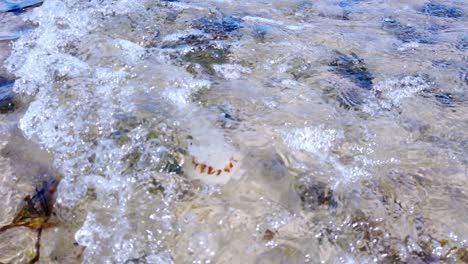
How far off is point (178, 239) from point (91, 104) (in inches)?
65.9

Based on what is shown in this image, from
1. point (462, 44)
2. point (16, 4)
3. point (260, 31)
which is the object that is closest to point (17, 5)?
point (16, 4)

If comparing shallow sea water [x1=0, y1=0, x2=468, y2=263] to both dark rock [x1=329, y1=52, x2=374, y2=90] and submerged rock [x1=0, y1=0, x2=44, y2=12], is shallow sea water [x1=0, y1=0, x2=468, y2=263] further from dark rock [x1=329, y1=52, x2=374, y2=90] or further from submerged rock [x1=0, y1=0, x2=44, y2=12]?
submerged rock [x1=0, y1=0, x2=44, y2=12]

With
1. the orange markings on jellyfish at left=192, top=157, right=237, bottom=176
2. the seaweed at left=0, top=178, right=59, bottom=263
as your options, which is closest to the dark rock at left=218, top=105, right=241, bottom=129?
the orange markings on jellyfish at left=192, top=157, right=237, bottom=176

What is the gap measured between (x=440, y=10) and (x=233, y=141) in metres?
4.89

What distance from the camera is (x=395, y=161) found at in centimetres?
313

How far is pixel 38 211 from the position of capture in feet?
8.80

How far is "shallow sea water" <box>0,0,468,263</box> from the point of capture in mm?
2492

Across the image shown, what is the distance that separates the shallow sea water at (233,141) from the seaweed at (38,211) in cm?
4

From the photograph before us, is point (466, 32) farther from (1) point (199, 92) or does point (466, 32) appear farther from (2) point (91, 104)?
→ (2) point (91, 104)

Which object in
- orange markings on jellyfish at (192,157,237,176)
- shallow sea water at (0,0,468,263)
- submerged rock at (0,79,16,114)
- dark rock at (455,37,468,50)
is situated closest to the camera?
shallow sea water at (0,0,468,263)

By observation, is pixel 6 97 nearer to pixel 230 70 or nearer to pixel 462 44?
pixel 230 70

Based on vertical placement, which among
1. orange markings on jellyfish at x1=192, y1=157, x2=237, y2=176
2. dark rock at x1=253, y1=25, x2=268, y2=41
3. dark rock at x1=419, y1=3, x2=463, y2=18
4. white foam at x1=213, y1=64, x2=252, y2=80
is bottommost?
dark rock at x1=419, y1=3, x2=463, y2=18

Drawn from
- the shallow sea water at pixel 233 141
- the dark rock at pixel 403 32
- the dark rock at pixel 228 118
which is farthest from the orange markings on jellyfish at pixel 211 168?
the dark rock at pixel 403 32

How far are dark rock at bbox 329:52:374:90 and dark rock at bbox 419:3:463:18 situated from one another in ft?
7.59
